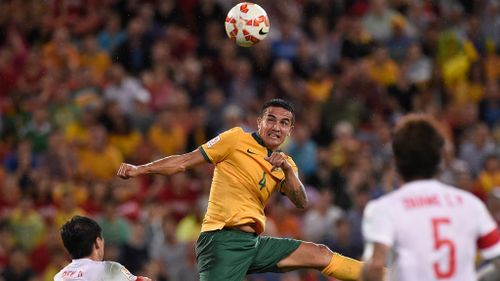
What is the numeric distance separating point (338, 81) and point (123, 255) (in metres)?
4.80

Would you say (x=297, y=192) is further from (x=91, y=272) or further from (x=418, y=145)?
(x=418, y=145)

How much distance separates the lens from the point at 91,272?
648cm

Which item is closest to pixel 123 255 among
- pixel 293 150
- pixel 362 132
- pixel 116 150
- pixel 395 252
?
pixel 116 150

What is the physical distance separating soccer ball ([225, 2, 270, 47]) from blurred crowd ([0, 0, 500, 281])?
4.32 m

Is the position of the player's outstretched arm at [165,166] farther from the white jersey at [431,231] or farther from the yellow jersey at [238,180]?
the white jersey at [431,231]

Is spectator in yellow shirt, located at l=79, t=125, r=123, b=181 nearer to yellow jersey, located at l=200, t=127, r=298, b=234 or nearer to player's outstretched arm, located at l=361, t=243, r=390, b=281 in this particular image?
yellow jersey, located at l=200, t=127, r=298, b=234

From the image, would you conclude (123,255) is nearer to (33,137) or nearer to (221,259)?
(33,137)

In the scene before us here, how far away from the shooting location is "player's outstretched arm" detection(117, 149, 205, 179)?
23.7ft

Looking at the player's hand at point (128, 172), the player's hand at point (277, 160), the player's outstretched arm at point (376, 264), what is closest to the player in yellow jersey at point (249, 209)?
the player's hand at point (277, 160)

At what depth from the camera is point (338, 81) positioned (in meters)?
15.9

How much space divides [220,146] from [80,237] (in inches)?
62.2

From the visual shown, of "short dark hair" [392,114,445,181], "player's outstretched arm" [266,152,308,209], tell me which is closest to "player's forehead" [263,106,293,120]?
→ "player's outstretched arm" [266,152,308,209]

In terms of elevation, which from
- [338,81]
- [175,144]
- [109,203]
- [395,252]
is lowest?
[395,252]

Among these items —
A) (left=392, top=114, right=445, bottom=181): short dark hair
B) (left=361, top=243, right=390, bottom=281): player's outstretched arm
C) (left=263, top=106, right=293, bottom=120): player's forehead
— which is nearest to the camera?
(left=361, top=243, right=390, bottom=281): player's outstretched arm
